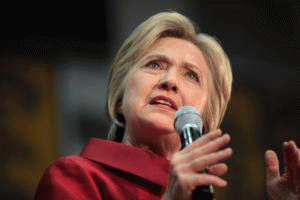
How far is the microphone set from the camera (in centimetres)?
87

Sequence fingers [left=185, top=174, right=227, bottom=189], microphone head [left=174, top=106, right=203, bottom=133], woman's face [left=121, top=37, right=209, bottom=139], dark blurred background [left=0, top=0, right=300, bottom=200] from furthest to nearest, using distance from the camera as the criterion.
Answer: dark blurred background [left=0, top=0, right=300, bottom=200] → woman's face [left=121, top=37, right=209, bottom=139] → microphone head [left=174, top=106, right=203, bottom=133] → fingers [left=185, top=174, right=227, bottom=189]

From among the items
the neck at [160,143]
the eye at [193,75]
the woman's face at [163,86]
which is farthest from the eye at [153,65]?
the neck at [160,143]

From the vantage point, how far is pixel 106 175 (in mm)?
1249

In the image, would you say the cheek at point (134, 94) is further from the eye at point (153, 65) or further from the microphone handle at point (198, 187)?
the microphone handle at point (198, 187)

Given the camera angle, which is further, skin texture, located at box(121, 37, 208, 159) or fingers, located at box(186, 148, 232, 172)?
skin texture, located at box(121, 37, 208, 159)

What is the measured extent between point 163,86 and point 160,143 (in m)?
0.19

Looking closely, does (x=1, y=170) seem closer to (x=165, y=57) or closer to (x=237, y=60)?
(x=165, y=57)

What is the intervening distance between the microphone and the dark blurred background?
98 centimetres

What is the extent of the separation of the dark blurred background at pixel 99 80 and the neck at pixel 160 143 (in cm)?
53

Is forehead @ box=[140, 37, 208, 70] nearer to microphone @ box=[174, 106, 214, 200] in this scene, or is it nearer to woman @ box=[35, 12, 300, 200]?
woman @ box=[35, 12, 300, 200]

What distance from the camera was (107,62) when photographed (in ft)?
6.94

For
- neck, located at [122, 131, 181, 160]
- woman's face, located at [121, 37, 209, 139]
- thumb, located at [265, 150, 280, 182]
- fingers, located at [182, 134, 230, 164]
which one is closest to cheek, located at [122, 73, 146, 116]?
woman's face, located at [121, 37, 209, 139]

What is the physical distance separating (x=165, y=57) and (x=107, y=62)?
0.63 meters

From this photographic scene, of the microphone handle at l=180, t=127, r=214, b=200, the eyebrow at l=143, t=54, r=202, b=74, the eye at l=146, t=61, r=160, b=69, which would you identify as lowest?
the microphone handle at l=180, t=127, r=214, b=200
